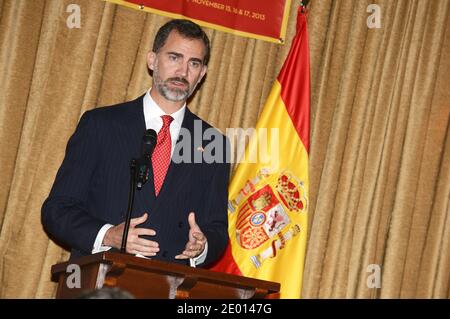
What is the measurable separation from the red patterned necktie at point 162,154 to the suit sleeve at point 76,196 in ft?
0.97

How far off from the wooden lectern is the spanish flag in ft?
5.60

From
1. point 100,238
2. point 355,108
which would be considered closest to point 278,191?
point 355,108

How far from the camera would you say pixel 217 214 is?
3730 millimetres

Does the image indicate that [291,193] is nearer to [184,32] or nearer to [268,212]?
[268,212]

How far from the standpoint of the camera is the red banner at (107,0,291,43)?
15.7ft

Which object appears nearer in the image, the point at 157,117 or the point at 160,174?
the point at 160,174

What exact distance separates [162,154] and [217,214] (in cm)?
41

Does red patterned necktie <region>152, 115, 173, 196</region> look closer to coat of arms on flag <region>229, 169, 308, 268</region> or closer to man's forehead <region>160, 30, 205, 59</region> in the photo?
man's forehead <region>160, 30, 205, 59</region>

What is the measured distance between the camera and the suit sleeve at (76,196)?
10.4ft

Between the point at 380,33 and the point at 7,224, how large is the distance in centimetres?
290

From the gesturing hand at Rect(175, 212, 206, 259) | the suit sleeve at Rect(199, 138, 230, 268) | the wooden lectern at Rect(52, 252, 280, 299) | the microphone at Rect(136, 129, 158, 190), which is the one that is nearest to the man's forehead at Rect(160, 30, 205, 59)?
the suit sleeve at Rect(199, 138, 230, 268)

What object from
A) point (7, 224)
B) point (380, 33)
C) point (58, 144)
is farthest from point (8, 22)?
point (380, 33)

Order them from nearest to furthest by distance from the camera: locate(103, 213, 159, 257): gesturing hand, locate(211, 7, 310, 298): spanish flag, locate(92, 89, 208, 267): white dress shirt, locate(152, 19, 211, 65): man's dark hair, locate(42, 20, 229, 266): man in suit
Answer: locate(103, 213, 159, 257): gesturing hand, locate(42, 20, 229, 266): man in suit, locate(92, 89, 208, 267): white dress shirt, locate(152, 19, 211, 65): man's dark hair, locate(211, 7, 310, 298): spanish flag

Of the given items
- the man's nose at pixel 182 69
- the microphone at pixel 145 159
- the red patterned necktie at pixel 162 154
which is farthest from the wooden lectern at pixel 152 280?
the man's nose at pixel 182 69
